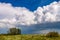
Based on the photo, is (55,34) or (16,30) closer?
(55,34)

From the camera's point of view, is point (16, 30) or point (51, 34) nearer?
point (51, 34)

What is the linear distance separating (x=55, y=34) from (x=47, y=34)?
2.27 metres

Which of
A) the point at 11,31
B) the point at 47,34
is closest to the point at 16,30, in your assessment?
the point at 11,31

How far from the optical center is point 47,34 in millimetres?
43312

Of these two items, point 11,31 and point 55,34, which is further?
point 11,31

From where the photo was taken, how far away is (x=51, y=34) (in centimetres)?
4319

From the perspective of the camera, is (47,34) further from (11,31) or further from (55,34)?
(11,31)

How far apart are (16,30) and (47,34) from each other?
103 feet

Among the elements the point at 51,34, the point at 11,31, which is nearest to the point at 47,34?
the point at 51,34

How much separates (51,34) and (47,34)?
1032 mm

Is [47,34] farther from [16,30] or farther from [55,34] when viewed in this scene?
[16,30]

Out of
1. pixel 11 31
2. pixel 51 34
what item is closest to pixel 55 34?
pixel 51 34

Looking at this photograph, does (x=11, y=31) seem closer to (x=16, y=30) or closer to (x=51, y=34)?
(x=16, y=30)
